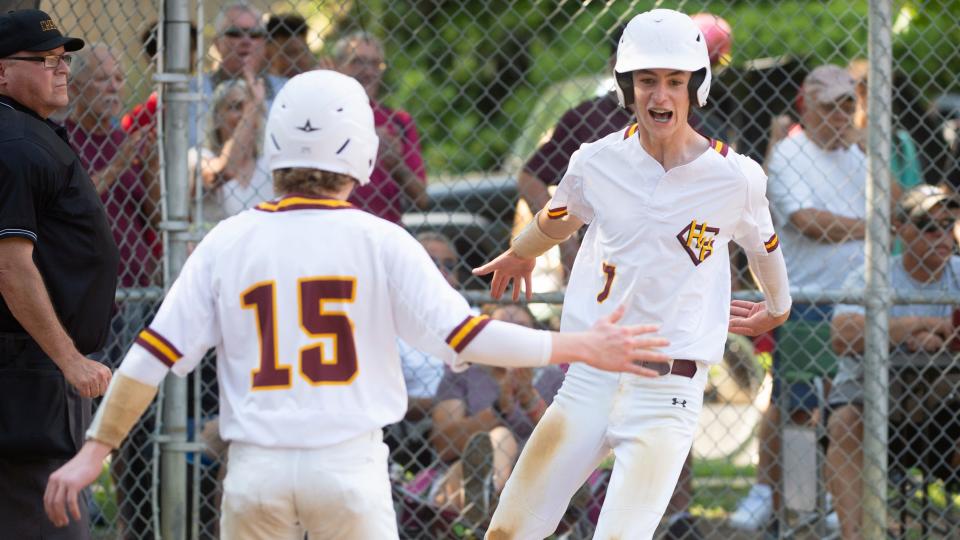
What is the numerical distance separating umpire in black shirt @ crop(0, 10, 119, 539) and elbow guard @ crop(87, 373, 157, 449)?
36.0 inches

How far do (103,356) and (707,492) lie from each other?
3384 millimetres

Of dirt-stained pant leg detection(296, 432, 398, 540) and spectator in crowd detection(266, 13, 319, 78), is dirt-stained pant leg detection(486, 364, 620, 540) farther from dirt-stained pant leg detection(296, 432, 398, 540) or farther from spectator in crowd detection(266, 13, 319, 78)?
spectator in crowd detection(266, 13, 319, 78)

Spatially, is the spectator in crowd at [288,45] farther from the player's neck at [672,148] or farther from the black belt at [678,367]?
the black belt at [678,367]

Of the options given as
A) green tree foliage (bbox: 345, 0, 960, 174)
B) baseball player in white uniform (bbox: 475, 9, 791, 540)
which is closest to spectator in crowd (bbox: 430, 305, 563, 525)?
baseball player in white uniform (bbox: 475, 9, 791, 540)

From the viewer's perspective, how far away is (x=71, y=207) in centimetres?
433

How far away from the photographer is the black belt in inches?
162

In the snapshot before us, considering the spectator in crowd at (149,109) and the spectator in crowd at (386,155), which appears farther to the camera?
the spectator in crowd at (386,155)

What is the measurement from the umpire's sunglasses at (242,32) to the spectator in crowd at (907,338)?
2.87m

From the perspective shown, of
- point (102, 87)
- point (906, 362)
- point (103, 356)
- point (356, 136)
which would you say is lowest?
point (103, 356)

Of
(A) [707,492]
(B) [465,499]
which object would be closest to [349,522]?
(B) [465,499]

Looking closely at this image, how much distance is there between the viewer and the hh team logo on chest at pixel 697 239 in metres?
4.13

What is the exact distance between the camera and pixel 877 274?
5504 mm

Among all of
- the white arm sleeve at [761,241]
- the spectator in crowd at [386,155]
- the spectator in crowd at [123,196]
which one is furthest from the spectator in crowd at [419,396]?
the white arm sleeve at [761,241]

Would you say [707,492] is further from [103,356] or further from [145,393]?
[145,393]
